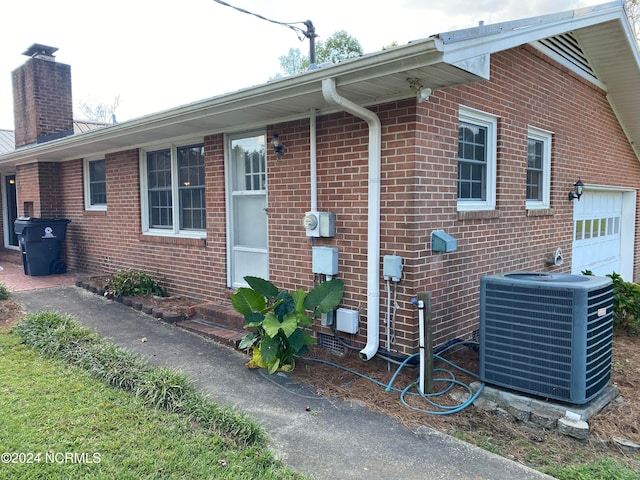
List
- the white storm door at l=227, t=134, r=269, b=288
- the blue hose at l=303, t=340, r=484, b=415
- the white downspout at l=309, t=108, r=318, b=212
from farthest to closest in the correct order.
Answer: the white storm door at l=227, t=134, r=269, b=288
the white downspout at l=309, t=108, r=318, b=212
the blue hose at l=303, t=340, r=484, b=415

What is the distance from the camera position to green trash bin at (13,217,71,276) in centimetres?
948

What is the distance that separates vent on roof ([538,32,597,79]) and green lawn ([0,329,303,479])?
248 inches

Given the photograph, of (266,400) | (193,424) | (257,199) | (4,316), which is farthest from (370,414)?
(4,316)

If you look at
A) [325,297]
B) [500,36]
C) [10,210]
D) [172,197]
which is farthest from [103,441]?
[10,210]

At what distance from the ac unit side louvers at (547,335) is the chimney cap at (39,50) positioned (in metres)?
11.2

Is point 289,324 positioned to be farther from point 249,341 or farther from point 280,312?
point 249,341

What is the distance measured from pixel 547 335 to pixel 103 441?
3.37 meters

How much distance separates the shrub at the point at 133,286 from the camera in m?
7.32

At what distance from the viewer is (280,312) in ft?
15.3

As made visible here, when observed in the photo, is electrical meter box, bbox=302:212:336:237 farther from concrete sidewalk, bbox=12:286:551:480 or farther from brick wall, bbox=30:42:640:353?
concrete sidewalk, bbox=12:286:551:480

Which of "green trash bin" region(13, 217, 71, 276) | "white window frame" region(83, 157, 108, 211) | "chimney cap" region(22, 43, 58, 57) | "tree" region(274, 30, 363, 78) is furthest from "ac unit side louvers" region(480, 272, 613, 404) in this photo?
"tree" region(274, 30, 363, 78)

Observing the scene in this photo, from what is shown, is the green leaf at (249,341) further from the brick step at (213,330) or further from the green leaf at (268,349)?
the brick step at (213,330)

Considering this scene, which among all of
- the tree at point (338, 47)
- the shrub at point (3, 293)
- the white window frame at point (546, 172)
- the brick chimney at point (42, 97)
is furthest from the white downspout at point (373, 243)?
the tree at point (338, 47)

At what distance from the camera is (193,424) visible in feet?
11.2
